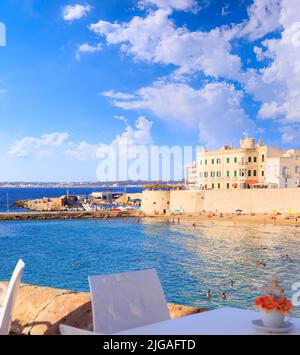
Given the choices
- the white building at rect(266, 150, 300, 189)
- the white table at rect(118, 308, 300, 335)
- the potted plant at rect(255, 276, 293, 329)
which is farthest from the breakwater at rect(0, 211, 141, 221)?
the potted plant at rect(255, 276, 293, 329)

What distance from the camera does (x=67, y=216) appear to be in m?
56.5

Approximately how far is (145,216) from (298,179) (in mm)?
17163

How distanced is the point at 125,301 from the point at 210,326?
748mm

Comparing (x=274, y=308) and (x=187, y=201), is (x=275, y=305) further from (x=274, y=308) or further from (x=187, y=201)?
(x=187, y=201)

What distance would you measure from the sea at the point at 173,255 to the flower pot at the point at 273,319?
786 cm

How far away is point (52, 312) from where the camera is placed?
4254 millimetres

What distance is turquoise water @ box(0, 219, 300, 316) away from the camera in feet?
57.9

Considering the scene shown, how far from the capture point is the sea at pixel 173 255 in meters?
17.4

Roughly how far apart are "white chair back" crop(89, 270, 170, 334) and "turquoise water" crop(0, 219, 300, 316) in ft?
37.7

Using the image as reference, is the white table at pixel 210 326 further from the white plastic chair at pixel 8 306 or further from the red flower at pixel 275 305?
the white plastic chair at pixel 8 306

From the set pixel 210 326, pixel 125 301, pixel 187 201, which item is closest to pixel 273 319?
pixel 210 326

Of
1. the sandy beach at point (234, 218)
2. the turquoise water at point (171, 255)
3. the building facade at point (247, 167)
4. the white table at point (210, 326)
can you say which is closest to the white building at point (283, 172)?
the building facade at point (247, 167)

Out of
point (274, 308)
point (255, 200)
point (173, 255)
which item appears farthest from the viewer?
point (255, 200)

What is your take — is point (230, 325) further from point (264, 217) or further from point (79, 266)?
point (264, 217)
